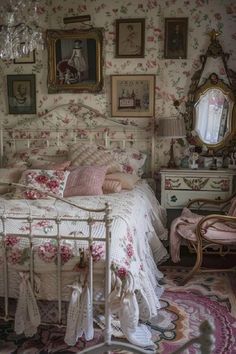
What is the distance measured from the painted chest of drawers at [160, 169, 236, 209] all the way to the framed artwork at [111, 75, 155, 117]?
73cm

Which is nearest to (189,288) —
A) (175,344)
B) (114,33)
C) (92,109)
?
(175,344)

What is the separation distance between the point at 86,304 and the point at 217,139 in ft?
8.34

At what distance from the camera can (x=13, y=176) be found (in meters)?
3.66

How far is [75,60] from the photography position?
418 cm

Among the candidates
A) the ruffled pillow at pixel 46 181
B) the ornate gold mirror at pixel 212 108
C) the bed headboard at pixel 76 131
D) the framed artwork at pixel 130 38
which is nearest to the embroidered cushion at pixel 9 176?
the ruffled pillow at pixel 46 181

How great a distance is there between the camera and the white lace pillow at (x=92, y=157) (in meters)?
3.82

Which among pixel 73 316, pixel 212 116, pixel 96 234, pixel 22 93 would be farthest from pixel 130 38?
pixel 73 316

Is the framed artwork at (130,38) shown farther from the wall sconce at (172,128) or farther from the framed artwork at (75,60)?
the wall sconce at (172,128)

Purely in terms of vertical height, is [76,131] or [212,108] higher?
[212,108]

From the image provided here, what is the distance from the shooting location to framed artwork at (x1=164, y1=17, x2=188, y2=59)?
157 inches

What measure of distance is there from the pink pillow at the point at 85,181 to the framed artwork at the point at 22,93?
1202mm

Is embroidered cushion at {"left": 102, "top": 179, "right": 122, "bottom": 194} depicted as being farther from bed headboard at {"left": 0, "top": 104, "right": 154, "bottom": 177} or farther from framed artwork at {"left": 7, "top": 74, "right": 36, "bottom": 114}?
framed artwork at {"left": 7, "top": 74, "right": 36, "bottom": 114}

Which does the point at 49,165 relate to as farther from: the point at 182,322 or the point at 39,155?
the point at 182,322

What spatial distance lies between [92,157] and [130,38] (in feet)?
4.34
